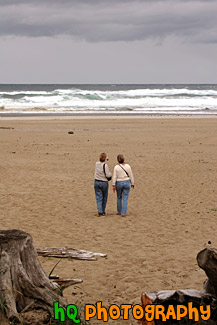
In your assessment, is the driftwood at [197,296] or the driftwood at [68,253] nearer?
the driftwood at [197,296]

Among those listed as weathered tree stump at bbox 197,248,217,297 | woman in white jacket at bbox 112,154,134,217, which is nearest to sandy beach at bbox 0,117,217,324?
woman in white jacket at bbox 112,154,134,217

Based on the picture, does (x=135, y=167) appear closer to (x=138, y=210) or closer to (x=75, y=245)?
(x=138, y=210)

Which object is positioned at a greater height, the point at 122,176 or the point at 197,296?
the point at 122,176

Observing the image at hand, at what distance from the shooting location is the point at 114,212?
39.0 ft

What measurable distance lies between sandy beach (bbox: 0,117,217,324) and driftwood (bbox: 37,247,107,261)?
6.5 inches

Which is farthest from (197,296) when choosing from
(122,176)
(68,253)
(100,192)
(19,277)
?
(100,192)

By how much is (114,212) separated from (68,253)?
3.56m

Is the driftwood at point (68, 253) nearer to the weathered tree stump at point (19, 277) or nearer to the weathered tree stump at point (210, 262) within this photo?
the weathered tree stump at point (19, 277)

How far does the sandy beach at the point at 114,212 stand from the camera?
7.52 m

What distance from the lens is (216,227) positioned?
10.4 meters

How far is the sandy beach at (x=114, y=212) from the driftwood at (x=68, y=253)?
0.16m

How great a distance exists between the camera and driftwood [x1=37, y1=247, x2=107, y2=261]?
329 inches

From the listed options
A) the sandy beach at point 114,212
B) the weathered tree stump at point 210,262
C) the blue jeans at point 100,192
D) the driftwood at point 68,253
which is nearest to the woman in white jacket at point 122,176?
the blue jeans at point 100,192

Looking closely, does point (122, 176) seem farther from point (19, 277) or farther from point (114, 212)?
point (19, 277)
